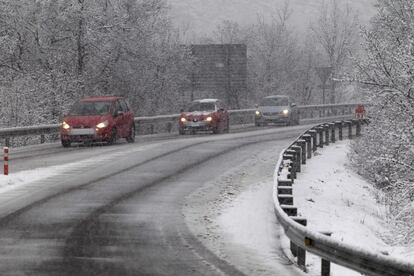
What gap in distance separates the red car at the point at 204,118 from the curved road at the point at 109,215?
9178 mm

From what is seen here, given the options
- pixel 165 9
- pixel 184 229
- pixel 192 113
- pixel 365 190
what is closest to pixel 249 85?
pixel 165 9

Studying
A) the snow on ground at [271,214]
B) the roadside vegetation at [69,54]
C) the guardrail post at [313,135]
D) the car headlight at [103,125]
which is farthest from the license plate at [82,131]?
the roadside vegetation at [69,54]

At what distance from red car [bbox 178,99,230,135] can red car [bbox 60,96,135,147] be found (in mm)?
5797

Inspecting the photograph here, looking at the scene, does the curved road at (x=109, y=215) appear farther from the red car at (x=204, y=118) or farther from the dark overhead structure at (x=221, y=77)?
the dark overhead structure at (x=221, y=77)

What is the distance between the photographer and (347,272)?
27.2ft

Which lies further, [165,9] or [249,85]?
[249,85]

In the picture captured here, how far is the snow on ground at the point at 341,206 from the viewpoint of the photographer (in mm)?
12155

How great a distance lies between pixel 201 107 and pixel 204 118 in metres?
0.91

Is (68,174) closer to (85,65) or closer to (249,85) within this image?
(85,65)

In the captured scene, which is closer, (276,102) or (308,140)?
(308,140)

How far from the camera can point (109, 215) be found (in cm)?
1098

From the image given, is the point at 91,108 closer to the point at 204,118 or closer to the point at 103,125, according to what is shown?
the point at 103,125

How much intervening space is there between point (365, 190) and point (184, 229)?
11.3m

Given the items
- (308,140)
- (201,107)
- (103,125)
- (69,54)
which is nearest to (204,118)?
(201,107)
